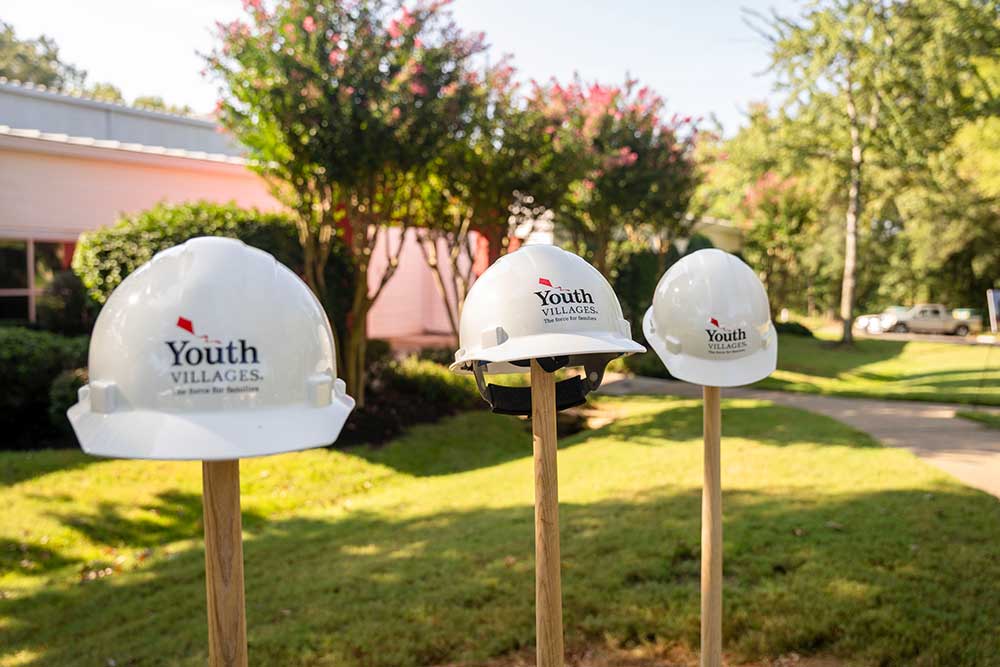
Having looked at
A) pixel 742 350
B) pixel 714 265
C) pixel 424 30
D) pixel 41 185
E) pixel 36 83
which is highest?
pixel 36 83

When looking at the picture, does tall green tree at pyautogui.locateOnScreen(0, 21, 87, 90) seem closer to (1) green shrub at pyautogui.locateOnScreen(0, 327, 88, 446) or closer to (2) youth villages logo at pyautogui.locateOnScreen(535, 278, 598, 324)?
(1) green shrub at pyautogui.locateOnScreen(0, 327, 88, 446)

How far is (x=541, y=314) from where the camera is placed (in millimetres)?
2170

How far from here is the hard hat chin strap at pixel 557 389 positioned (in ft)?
8.05

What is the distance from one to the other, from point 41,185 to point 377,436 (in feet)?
25.7

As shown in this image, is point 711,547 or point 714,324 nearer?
point 714,324

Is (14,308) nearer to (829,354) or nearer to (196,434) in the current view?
(196,434)

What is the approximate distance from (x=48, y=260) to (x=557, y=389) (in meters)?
Result: 12.7

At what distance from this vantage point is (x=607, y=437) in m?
9.74

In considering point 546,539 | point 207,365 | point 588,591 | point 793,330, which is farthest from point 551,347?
point 793,330

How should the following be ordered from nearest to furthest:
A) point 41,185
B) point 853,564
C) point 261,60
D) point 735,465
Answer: point 853,564
point 735,465
point 261,60
point 41,185

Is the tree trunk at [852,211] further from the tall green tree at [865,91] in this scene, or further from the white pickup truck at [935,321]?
the white pickup truck at [935,321]

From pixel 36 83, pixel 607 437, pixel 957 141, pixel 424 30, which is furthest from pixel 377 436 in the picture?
pixel 36 83

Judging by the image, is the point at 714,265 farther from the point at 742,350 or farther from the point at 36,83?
the point at 36,83

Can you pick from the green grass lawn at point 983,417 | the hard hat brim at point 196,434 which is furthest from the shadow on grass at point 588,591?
the green grass lawn at point 983,417
